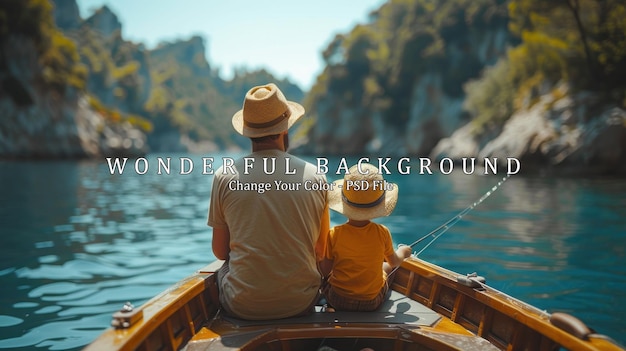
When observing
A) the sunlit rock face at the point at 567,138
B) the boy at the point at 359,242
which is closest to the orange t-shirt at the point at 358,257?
the boy at the point at 359,242

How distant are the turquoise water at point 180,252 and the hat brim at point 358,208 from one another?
9.74 feet

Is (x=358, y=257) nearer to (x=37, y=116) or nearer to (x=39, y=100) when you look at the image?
(x=37, y=116)

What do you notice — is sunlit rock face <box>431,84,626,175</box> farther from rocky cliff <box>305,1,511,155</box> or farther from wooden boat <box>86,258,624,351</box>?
rocky cliff <box>305,1,511,155</box>

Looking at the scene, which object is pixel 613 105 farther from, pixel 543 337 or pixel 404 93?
pixel 404 93

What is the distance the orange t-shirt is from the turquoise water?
277 centimetres

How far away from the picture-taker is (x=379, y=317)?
341cm

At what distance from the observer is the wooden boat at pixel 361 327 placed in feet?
8.63

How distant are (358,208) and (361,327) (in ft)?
2.70

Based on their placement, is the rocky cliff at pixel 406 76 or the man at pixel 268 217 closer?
the man at pixel 268 217

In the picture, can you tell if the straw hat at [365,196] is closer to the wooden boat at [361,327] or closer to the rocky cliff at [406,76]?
the wooden boat at [361,327]

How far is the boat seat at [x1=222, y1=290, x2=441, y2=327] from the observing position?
126 inches

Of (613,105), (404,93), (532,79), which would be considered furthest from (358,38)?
(613,105)

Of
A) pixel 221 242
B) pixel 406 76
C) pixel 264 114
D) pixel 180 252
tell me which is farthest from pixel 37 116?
pixel 264 114

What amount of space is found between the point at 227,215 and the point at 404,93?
59005 mm
